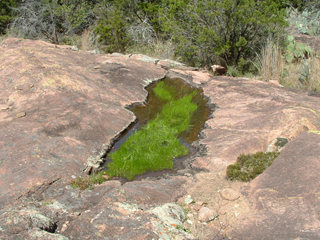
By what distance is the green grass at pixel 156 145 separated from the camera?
178 inches

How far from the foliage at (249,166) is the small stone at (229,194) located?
0.87ft

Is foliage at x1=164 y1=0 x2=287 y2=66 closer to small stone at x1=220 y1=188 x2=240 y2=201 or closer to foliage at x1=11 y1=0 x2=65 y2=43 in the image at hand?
small stone at x1=220 y1=188 x2=240 y2=201

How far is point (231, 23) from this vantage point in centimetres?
864

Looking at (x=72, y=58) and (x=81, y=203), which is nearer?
(x=81, y=203)

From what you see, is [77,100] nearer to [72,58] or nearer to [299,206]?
[72,58]

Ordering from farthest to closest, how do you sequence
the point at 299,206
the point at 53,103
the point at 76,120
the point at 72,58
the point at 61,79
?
the point at 72,58
the point at 61,79
the point at 53,103
the point at 76,120
the point at 299,206

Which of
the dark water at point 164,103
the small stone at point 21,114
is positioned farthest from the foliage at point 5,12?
the small stone at point 21,114

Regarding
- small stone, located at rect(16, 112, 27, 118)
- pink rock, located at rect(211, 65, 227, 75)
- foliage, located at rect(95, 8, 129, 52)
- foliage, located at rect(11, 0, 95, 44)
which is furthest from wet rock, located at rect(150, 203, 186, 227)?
foliage, located at rect(11, 0, 95, 44)

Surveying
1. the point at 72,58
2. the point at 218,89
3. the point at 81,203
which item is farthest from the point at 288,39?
the point at 81,203

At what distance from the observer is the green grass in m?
4.52

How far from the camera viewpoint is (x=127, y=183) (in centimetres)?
386

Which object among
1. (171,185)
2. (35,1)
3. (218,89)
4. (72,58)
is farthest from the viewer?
(35,1)

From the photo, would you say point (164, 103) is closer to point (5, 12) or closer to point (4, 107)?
point (4, 107)

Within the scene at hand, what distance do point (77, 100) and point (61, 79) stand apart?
2.78 feet
